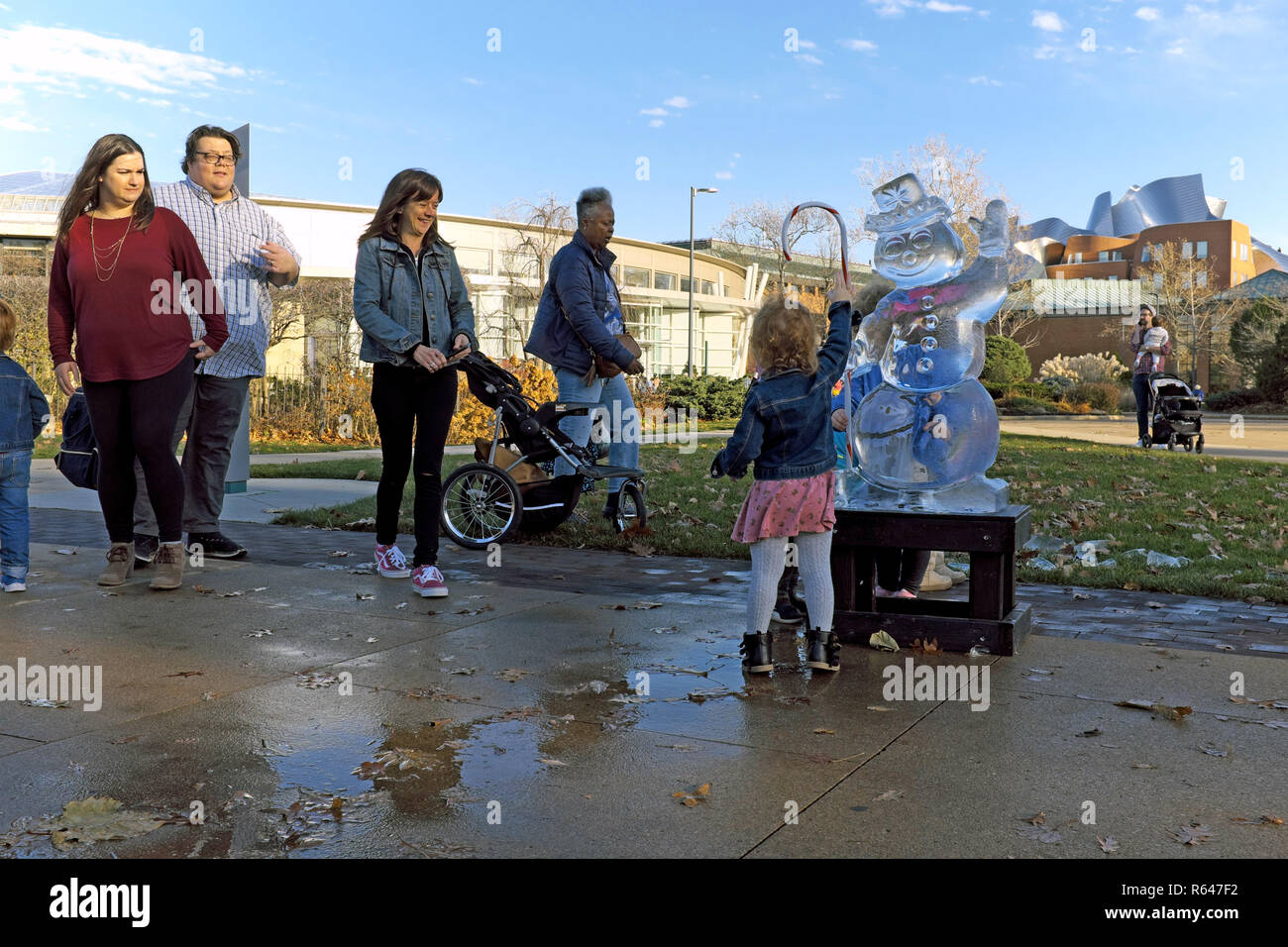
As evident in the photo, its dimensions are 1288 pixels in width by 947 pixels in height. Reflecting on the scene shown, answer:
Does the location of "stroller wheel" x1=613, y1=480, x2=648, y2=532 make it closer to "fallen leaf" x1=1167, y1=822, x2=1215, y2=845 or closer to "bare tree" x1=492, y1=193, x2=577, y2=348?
"fallen leaf" x1=1167, y1=822, x2=1215, y2=845

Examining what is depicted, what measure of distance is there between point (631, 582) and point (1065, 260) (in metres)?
93.3

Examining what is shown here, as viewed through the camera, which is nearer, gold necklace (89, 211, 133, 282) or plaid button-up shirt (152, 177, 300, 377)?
gold necklace (89, 211, 133, 282)

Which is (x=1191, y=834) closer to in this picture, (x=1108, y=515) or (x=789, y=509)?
(x=789, y=509)

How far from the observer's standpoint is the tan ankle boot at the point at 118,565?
5770 mm

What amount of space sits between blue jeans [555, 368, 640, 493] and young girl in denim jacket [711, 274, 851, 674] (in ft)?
10.6

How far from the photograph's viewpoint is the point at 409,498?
31.4 ft

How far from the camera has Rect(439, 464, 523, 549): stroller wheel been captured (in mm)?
7298

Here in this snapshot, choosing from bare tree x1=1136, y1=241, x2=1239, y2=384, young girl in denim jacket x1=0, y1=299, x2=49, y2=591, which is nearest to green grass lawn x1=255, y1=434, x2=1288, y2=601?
young girl in denim jacket x1=0, y1=299, x2=49, y2=591

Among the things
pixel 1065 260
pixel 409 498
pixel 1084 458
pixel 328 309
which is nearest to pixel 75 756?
pixel 409 498

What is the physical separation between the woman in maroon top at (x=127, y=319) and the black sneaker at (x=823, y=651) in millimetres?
3300

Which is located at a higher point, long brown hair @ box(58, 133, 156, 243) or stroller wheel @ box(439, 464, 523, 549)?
long brown hair @ box(58, 133, 156, 243)

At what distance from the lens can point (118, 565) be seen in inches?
229

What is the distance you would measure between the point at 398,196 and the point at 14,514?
2.49 meters

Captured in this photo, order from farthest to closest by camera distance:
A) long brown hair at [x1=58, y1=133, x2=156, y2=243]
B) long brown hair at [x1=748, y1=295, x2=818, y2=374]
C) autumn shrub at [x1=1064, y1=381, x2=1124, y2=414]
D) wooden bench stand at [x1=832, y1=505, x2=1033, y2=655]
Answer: autumn shrub at [x1=1064, y1=381, x2=1124, y2=414], long brown hair at [x1=58, y1=133, x2=156, y2=243], wooden bench stand at [x1=832, y1=505, x2=1033, y2=655], long brown hair at [x1=748, y1=295, x2=818, y2=374]
